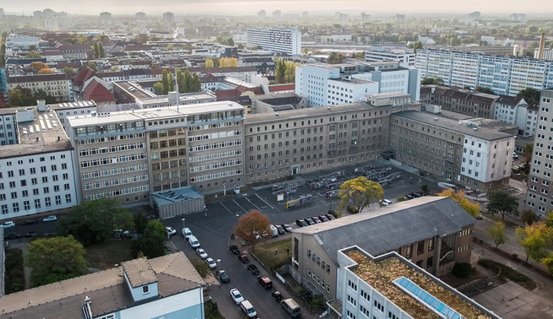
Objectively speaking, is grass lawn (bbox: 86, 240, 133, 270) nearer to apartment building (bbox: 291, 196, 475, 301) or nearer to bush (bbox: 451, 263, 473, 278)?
apartment building (bbox: 291, 196, 475, 301)

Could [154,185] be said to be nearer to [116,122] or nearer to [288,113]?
[116,122]

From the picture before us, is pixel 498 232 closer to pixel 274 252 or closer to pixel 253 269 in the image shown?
pixel 274 252

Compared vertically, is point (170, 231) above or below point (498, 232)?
below

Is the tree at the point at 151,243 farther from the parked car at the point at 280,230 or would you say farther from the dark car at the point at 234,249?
the parked car at the point at 280,230

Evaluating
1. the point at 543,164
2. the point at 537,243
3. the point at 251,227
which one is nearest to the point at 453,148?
the point at 543,164

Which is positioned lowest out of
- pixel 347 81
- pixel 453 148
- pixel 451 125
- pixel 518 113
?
pixel 453 148

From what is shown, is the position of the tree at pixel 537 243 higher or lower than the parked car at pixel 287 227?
higher

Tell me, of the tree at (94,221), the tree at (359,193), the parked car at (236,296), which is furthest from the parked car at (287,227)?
the tree at (94,221)

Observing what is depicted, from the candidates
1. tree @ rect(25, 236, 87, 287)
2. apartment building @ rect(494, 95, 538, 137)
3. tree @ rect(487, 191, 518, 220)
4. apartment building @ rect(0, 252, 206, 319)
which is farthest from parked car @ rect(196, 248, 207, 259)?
apartment building @ rect(494, 95, 538, 137)
